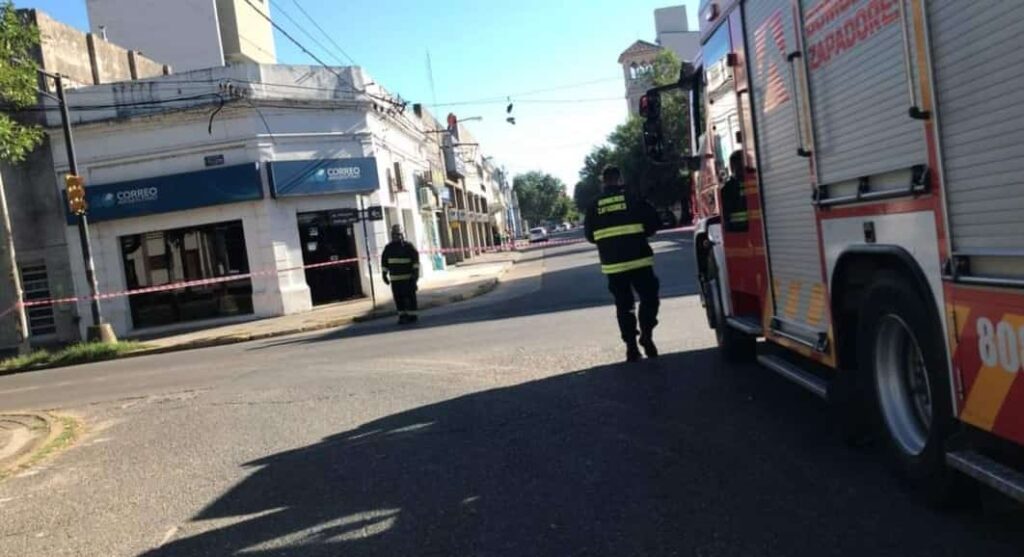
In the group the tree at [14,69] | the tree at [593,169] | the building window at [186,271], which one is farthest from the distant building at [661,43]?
the tree at [14,69]

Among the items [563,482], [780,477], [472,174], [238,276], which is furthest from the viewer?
[472,174]

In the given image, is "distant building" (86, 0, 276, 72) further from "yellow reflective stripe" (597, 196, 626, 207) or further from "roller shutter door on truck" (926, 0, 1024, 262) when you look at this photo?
"roller shutter door on truck" (926, 0, 1024, 262)

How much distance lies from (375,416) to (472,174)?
52.1 metres

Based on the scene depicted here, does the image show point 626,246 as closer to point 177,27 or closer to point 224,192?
point 224,192

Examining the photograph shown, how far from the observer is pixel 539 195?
146 m

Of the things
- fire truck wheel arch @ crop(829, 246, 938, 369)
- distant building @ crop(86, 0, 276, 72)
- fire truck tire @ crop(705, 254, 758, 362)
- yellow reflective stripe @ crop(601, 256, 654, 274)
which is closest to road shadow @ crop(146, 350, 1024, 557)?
fire truck tire @ crop(705, 254, 758, 362)

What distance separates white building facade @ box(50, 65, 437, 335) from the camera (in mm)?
21625

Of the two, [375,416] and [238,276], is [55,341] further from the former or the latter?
[375,416]

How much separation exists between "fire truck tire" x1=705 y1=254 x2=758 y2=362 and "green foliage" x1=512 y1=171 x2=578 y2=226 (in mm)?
135386

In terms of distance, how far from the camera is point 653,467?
5109 millimetres

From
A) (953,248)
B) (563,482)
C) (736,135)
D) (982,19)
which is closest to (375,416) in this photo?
(563,482)

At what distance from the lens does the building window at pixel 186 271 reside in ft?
73.3

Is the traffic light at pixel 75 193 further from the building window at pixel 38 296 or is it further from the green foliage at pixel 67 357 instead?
the building window at pixel 38 296

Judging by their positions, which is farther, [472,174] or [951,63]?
[472,174]
